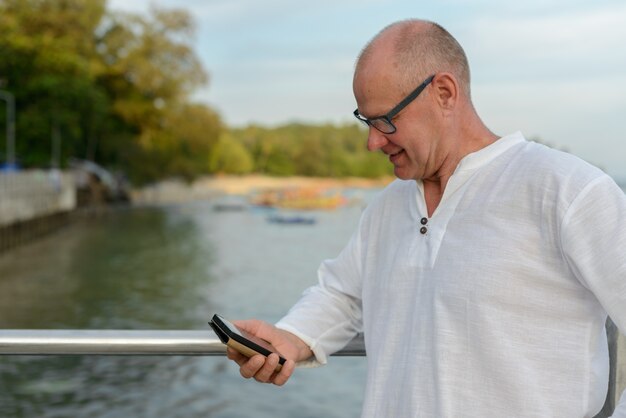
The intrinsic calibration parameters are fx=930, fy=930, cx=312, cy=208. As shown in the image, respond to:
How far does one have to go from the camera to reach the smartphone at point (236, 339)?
6.06 ft

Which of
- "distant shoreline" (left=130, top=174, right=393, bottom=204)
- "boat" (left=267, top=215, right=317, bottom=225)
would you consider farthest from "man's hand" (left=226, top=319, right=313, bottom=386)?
"distant shoreline" (left=130, top=174, right=393, bottom=204)

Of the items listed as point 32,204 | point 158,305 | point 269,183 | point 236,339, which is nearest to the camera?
point 236,339

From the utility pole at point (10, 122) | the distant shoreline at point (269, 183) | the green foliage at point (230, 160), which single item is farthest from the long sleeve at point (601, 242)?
the green foliage at point (230, 160)

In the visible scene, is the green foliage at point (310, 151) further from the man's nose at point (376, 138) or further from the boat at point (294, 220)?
the man's nose at point (376, 138)

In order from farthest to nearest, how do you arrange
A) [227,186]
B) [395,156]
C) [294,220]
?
[227,186]
[294,220]
[395,156]

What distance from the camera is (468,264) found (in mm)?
1761

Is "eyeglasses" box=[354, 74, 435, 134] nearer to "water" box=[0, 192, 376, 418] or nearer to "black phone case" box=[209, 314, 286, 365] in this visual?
"black phone case" box=[209, 314, 286, 365]

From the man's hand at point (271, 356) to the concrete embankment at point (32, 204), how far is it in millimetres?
36269

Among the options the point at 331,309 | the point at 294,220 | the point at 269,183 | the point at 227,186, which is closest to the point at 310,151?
the point at 269,183

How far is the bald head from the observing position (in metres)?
1.85

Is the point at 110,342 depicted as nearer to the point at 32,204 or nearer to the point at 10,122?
the point at 10,122

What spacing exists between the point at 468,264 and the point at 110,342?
0.76 metres

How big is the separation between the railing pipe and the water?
1447 centimetres

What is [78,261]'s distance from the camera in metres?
38.3
